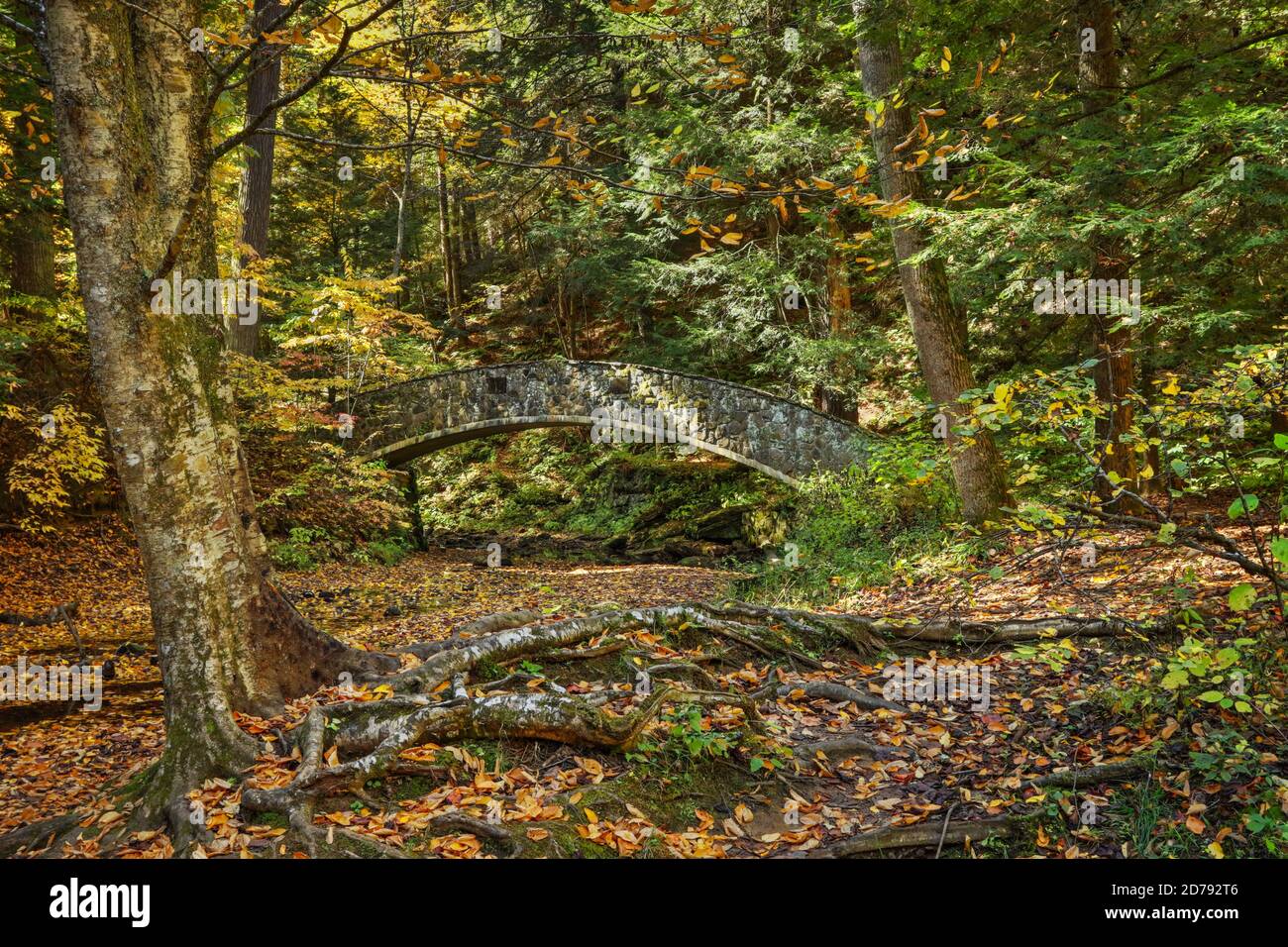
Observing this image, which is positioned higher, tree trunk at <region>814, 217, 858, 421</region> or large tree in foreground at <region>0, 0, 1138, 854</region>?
tree trunk at <region>814, 217, 858, 421</region>

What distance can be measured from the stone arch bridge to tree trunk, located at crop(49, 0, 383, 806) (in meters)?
10.7

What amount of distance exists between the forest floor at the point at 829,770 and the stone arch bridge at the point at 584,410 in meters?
7.68

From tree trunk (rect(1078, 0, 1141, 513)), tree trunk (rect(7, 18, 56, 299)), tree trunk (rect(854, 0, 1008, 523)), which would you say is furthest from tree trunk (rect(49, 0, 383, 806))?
tree trunk (rect(1078, 0, 1141, 513))

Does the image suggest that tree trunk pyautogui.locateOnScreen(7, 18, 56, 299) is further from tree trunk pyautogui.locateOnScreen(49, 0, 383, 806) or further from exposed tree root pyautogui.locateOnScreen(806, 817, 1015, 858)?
exposed tree root pyautogui.locateOnScreen(806, 817, 1015, 858)

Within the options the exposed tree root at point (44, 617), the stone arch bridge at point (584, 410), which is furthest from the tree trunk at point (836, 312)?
the exposed tree root at point (44, 617)

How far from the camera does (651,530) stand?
17.5 meters

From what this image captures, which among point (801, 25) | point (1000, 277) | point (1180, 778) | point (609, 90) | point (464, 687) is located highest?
point (609, 90)

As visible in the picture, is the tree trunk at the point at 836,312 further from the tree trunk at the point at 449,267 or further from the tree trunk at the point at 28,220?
the tree trunk at the point at 449,267

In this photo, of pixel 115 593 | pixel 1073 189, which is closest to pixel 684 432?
pixel 1073 189

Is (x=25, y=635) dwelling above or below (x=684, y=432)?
below

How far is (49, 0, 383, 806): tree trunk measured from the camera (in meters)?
3.78

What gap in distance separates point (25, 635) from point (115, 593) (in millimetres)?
2151

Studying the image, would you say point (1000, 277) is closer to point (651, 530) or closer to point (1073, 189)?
point (1073, 189)

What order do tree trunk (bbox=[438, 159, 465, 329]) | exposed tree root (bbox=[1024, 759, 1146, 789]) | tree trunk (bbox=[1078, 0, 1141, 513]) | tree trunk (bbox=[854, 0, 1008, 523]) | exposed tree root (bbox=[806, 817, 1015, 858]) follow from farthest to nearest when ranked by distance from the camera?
1. tree trunk (bbox=[438, 159, 465, 329])
2. tree trunk (bbox=[854, 0, 1008, 523])
3. tree trunk (bbox=[1078, 0, 1141, 513])
4. exposed tree root (bbox=[1024, 759, 1146, 789])
5. exposed tree root (bbox=[806, 817, 1015, 858])
